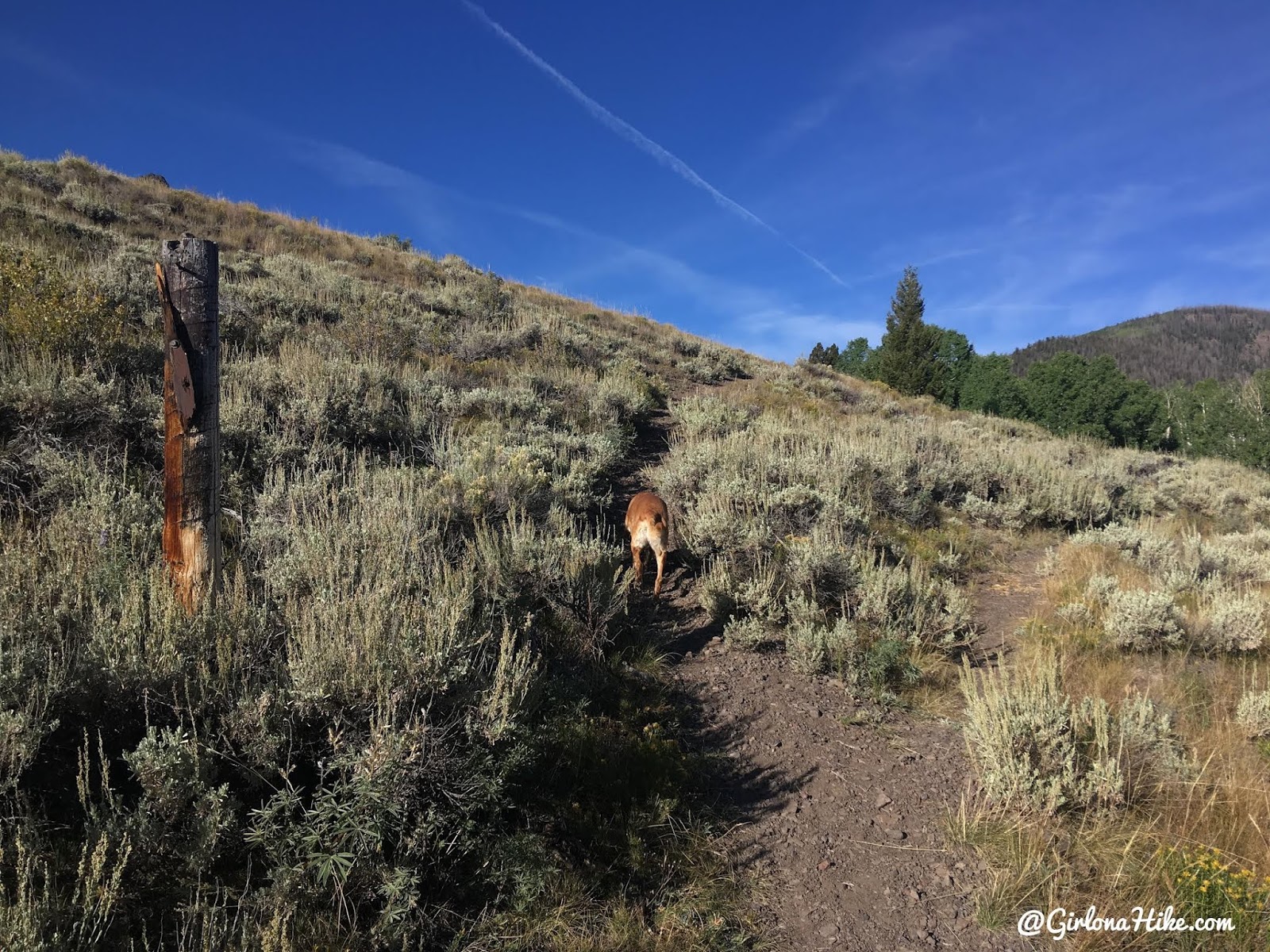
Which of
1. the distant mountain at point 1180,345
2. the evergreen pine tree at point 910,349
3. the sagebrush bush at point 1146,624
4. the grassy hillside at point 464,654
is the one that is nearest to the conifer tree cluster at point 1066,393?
the evergreen pine tree at point 910,349

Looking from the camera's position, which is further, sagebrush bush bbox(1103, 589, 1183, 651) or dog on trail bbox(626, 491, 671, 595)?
dog on trail bbox(626, 491, 671, 595)

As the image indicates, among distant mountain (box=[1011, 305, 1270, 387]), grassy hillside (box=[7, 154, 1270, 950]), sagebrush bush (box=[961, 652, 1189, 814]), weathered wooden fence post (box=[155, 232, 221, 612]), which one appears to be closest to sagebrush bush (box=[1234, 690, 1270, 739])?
grassy hillside (box=[7, 154, 1270, 950])

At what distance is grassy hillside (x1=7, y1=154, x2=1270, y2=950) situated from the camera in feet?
7.53

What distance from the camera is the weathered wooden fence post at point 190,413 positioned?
3180 mm

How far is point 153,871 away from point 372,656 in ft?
3.21

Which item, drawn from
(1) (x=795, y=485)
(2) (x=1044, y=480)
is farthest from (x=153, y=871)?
(2) (x=1044, y=480)

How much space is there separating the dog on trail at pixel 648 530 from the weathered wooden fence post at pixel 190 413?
3578 mm

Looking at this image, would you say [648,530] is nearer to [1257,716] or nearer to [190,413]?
[190,413]

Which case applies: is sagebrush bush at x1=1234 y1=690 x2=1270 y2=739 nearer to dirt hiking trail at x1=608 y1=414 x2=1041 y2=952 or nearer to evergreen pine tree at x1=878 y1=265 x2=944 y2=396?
dirt hiking trail at x1=608 y1=414 x2=1041 y2=952

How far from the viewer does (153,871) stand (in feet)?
6.95

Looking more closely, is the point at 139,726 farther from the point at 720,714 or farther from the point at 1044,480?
the point at 1044,480

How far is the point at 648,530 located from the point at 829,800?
294 cm

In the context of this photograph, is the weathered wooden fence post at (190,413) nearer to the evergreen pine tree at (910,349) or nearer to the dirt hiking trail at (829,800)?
the dirt hiking trail at (829,800)

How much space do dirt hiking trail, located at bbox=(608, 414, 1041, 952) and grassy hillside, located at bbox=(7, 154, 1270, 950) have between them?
168 mm
